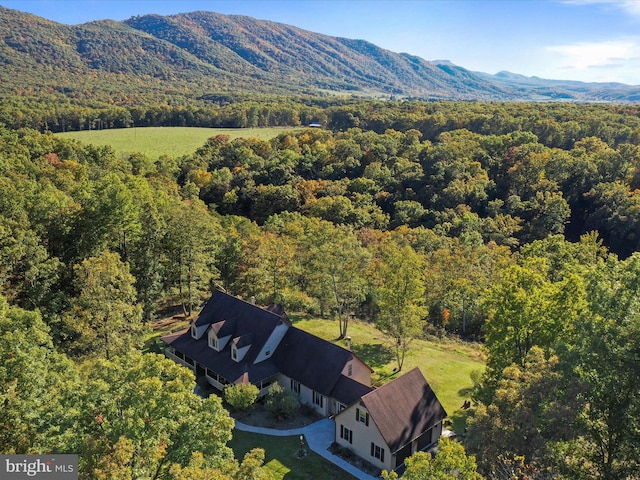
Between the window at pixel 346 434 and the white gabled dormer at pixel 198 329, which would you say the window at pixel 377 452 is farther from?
the white gabled dormer at pixel 198 329

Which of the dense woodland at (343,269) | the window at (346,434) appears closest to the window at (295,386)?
the window at (346,434)

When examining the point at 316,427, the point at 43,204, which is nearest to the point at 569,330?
the point at 316,427

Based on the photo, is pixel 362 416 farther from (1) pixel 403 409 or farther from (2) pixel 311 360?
(2) pixel 311 360

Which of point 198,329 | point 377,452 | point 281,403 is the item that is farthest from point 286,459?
point 198,329

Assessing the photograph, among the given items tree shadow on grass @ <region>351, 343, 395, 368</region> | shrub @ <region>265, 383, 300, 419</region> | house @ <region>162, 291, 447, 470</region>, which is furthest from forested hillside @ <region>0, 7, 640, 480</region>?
shrub @ <region>265, 383, 300, 419</region>

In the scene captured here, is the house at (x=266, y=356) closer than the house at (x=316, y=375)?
No

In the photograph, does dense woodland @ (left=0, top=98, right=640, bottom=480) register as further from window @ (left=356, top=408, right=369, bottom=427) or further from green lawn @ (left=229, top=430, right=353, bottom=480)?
green lawn @ (left=229, top=430, right=353, bottom=480)

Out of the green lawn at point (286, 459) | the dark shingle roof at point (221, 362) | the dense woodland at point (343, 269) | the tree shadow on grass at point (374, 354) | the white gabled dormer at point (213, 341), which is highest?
the dense woodland at point (343, 269)
